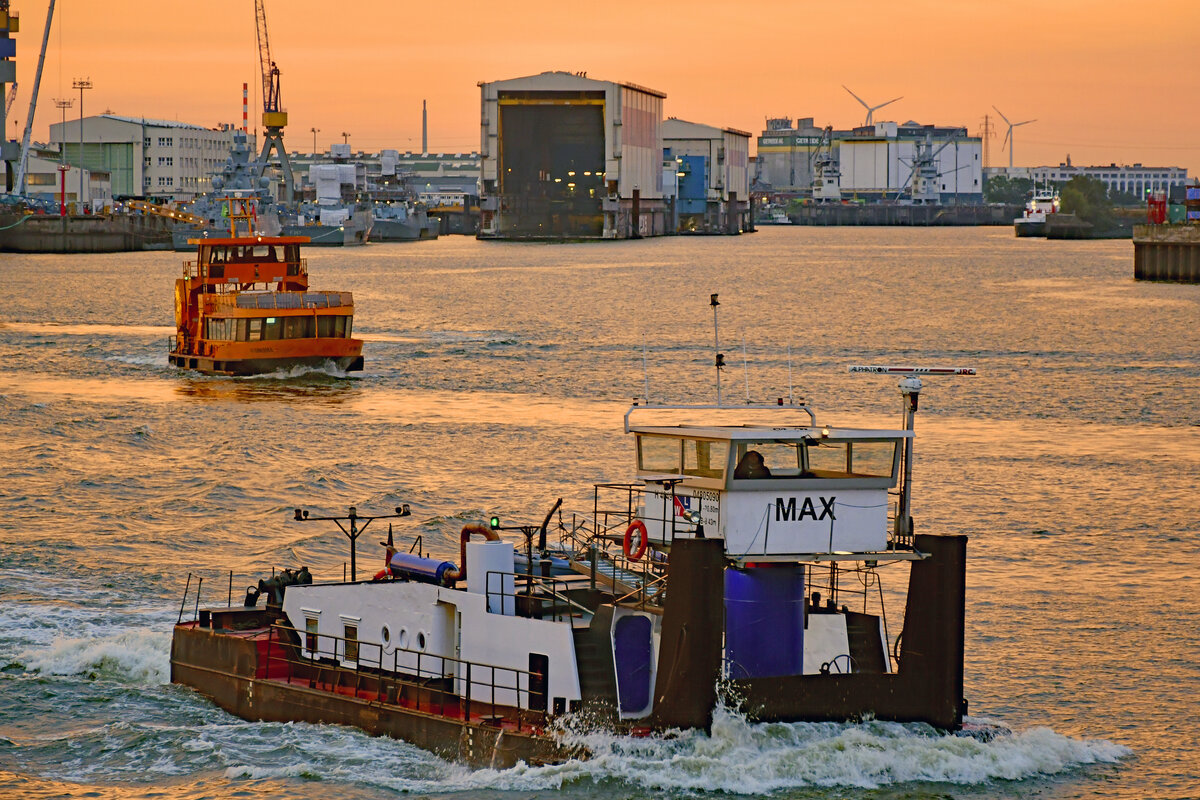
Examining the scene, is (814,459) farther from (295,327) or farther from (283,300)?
(295,327)

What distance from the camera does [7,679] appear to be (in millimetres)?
28281

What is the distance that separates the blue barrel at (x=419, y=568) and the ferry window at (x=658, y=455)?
10.4 ft

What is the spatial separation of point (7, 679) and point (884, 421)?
38.2 m

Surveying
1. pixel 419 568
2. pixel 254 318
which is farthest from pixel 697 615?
pixel 254 318

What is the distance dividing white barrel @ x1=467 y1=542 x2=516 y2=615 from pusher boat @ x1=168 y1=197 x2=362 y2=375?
49399 millimetres

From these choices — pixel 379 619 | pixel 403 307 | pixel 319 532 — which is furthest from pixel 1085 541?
pixel 403 307

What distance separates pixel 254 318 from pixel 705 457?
54.1 metres

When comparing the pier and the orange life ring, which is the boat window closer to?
the orange life ring

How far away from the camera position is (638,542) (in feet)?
71.2

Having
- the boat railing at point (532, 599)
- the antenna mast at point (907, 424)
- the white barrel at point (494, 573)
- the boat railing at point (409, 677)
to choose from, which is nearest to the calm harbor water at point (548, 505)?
the boat railing at point (409, 677)

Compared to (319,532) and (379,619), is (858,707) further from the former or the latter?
(319,532)

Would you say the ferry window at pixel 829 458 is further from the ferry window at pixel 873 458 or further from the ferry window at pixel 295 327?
the ferry window at pixel 295 327

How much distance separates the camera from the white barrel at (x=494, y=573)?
2247cm

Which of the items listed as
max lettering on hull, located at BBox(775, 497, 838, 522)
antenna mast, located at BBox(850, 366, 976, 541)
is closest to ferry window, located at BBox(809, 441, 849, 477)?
max lettering on hull, located at BBox(775, 497, 838, 522)
